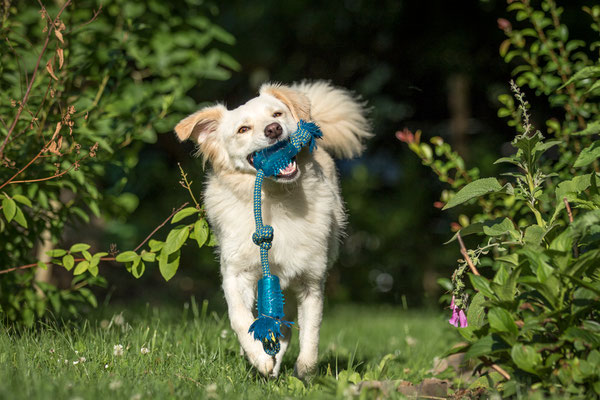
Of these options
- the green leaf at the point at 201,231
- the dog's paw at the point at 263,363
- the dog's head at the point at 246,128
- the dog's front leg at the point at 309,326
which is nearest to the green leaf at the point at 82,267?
the green leaf at the point at 201,231

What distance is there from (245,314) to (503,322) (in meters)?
1.43

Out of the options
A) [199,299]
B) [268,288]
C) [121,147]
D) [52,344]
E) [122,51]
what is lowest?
[199,299]

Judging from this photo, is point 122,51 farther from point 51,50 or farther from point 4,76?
point 4,76

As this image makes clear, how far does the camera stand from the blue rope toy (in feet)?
9.91

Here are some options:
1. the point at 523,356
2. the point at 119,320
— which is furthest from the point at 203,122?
the point at 523,356

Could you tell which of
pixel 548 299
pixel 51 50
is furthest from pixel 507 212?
pixel 51 50

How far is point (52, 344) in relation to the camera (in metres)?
3.23

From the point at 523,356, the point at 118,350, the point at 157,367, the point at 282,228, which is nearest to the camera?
the point at 523,356

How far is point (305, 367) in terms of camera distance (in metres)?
3.32

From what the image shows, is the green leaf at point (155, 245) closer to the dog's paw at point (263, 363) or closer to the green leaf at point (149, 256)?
the green leaf at point (149, 256)

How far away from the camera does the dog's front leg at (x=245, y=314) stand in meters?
3.07

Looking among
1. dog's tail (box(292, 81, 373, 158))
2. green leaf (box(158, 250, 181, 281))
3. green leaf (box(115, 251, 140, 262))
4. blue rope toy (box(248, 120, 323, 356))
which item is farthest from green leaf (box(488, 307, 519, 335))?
dog's tail (box(292, 81, 373, 158))

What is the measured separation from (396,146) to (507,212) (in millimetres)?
5880

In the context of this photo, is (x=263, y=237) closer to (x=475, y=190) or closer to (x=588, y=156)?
(x=475, y=190)
